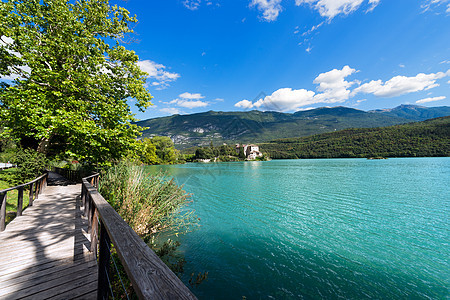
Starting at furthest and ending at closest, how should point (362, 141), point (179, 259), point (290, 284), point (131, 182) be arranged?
1. point (362, 141)
2. point (131, 182)
3. point (179, 259)
4. point (290, 284)

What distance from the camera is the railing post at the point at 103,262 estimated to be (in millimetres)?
1964

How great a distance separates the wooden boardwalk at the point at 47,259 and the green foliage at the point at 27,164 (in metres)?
6.81

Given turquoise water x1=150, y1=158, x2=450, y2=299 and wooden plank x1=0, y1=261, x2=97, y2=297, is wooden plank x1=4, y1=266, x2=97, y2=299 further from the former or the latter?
turquoise water x1=150, y1=158, x2=450, y2=299

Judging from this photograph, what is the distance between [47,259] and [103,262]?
2.34 meters

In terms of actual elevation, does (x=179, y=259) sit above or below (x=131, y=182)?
below

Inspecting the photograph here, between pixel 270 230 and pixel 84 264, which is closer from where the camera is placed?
pixel 84 264

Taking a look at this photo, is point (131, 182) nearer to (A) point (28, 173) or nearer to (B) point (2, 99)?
(B) point (2, 99)

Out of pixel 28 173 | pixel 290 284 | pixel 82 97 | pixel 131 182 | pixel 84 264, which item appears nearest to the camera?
pixel 84 264

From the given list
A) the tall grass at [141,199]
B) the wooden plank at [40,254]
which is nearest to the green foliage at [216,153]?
the tall grass at [141,199]

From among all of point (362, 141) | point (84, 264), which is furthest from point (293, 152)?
point (84, 264)

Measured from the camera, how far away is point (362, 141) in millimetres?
96812

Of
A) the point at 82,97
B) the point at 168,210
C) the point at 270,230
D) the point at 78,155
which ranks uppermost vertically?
the point at 82,97

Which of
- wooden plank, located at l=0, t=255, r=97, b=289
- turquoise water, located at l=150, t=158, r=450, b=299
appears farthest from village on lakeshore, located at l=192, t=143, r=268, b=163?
wooden plank, located at l=0, t=255, r=97, b=289

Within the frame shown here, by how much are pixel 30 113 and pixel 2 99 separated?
1676 millimetres
